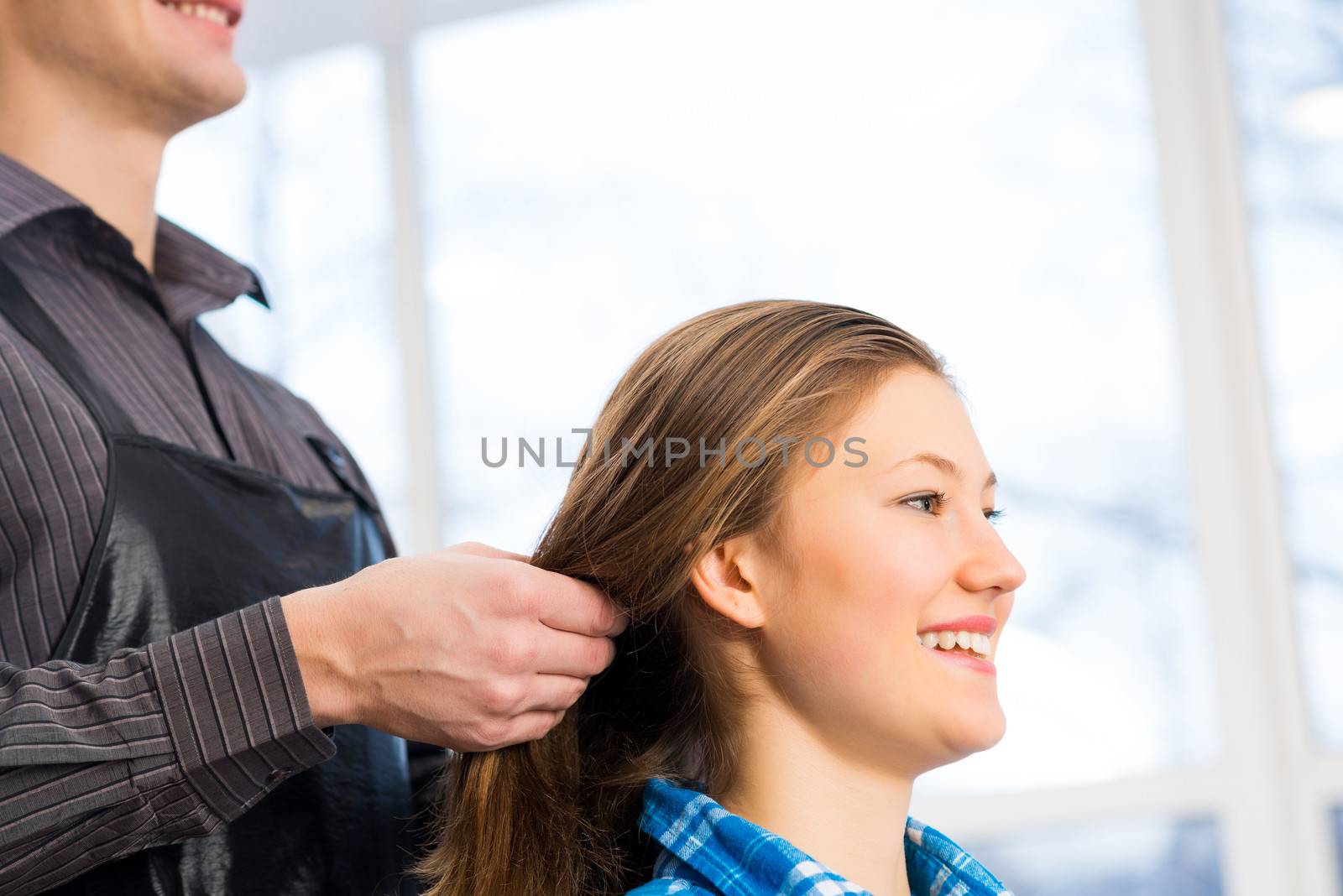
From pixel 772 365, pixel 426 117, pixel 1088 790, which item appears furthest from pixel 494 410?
pixel 772 365

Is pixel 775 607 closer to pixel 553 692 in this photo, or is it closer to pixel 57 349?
pixel 553 692

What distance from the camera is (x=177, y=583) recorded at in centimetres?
125

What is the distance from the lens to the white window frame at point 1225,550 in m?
3.15

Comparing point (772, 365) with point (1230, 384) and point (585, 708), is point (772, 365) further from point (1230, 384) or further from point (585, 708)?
point (1230, 384)

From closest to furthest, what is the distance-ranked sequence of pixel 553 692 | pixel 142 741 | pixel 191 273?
pixel 142 741
pixel 553 692
pixel 191 273

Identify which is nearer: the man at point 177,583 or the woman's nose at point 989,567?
the man at point 177,583

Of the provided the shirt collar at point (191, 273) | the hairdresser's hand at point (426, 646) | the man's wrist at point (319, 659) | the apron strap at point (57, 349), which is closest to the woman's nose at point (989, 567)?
the hairdresser's hand at point (426, 646)

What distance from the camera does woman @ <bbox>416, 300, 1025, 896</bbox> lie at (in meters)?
1.24

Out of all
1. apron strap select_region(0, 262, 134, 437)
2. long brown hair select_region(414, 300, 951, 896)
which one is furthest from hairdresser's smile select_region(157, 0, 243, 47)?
long brown hair select_region(414, 300, 951, 896)

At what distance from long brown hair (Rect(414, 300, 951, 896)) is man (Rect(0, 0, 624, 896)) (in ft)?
0.41

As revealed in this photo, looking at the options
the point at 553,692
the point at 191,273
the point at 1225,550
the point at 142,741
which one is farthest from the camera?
the point at 1225,550

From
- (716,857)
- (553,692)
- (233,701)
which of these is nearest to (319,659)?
(233,701)

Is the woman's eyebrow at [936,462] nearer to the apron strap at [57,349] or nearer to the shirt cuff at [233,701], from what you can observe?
the shirt cuff at [233,701]

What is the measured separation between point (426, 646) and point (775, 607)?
15.7 inches
